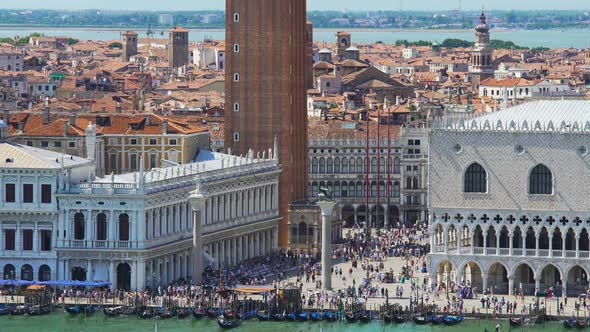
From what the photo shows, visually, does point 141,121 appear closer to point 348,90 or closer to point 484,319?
point 484,319

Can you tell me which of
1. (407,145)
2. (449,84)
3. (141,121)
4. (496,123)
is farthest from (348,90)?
(496,123)

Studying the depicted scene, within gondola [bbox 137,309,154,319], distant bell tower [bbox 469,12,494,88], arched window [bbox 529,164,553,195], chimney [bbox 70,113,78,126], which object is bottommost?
gondola [bbox 137,309,154,319]

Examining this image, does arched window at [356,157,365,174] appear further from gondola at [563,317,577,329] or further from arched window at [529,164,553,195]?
gondola at [563,317,577,329]

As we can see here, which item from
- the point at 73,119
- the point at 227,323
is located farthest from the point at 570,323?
the point at 73,119

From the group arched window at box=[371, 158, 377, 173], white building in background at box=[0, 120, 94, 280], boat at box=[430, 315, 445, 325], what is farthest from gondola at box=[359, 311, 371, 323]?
arched window at box=[371, 158, 377, 173]

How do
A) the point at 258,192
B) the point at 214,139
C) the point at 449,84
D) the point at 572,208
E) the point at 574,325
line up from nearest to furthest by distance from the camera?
the point at 574,325
the point at 572,208
the point at 258,192
the point at 214,139
the point at 449,84

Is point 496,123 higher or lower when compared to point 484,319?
higher

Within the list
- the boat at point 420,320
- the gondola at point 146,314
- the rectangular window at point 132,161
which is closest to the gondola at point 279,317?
the gondola at point 146,314
